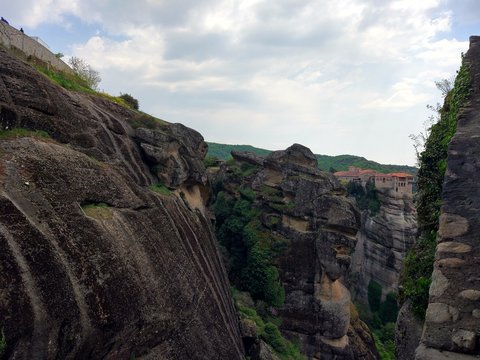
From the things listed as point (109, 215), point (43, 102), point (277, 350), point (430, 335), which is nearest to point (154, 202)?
point (109, 215)

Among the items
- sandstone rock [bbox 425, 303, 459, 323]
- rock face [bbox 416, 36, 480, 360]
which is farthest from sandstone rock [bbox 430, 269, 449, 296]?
sandstone rock [bbox 425, 303, 459, 323]

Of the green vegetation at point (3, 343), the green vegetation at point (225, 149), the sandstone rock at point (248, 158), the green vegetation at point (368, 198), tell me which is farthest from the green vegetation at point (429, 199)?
the green vegetation at point (225, 149)

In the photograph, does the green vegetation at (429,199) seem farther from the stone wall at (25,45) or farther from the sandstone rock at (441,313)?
the stone wall at (25,45)

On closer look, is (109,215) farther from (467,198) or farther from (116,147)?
(467,198)

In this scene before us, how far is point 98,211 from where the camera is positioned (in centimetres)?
953

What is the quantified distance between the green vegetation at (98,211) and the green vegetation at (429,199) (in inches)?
271

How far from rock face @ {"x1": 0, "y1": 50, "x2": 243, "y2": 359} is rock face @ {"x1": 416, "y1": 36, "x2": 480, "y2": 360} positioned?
21.0 ft

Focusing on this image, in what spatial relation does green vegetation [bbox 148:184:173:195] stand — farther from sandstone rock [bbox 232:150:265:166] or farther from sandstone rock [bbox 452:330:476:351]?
sandstone rock [bbox 232:150:265:166]

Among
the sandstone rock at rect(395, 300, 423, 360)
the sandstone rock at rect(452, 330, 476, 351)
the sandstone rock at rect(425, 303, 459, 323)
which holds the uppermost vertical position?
the sandstone rock at rect(425, 303, 459, 323)

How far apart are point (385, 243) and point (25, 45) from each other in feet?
155

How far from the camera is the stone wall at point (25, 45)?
1473cm

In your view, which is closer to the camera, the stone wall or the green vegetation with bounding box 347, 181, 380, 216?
the stone wall

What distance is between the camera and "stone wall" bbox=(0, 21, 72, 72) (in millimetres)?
14727

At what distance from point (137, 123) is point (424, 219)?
14316 millimetres
